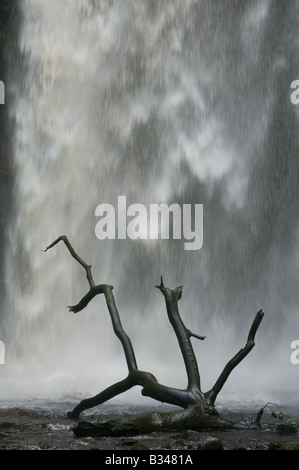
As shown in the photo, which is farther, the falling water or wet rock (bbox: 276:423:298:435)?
the falling water

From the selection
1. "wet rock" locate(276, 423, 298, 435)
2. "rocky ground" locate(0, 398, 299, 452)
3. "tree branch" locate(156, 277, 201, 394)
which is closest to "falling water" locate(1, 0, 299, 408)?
"rocky ground" locate(0, 398, 299, 452)

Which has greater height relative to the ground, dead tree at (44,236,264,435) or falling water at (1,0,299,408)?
falling water at (1,0,299,408)

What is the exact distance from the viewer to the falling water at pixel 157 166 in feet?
58.5

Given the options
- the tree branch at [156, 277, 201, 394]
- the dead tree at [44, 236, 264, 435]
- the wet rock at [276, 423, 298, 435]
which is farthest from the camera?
the wet rock at [276, 423, 298, 435]

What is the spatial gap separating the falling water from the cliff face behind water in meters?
0.30

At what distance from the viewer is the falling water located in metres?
17.8

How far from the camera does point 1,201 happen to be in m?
18.8

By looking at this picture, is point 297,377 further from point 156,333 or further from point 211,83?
point 211,83

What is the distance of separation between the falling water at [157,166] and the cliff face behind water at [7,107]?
→ 30 cm

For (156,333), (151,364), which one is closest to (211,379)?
(151,364)

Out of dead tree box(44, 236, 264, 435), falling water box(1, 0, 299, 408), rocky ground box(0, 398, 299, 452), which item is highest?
falling water box(1, 0, 299, 408)

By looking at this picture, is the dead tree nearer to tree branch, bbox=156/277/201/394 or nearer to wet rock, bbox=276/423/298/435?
tree branch, bbox=156/277/201/394
